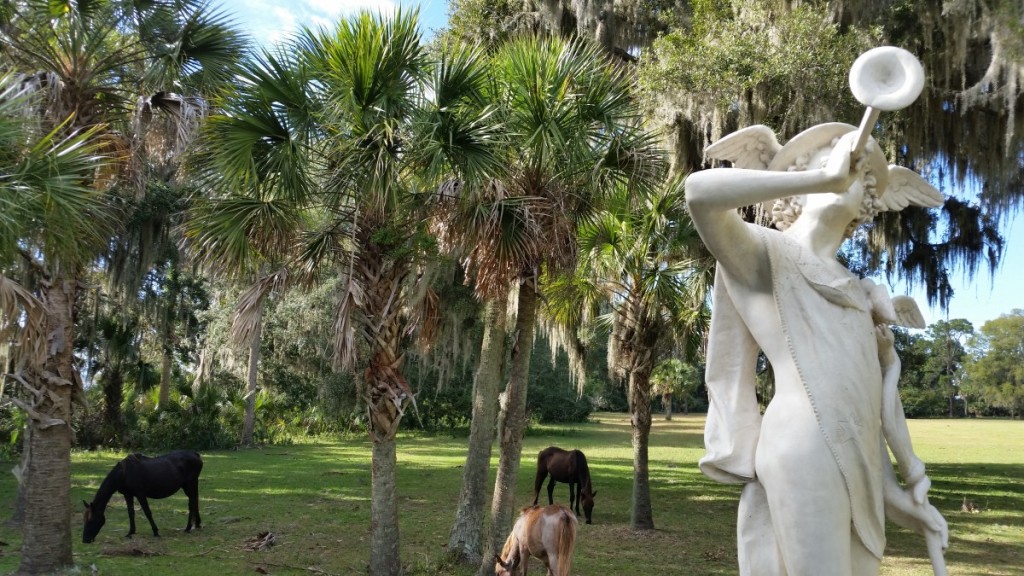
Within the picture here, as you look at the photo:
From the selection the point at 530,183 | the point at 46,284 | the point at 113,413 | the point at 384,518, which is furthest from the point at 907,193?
the point at 113,413

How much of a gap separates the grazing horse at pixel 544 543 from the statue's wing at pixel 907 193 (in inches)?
162

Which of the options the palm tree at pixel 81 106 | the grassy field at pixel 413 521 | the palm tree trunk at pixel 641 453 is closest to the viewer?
the palm tree at pixel 81 106

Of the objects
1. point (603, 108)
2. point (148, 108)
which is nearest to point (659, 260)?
point (603, 108)

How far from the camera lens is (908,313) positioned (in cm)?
331

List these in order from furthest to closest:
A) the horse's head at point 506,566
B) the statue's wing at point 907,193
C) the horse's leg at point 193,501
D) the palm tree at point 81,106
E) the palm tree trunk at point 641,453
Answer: the palm tree trunk at point 641,453 → the horse's leg at point 193,501 → the palm tree at point 81,106 → the horse's head at point 506,566 → the statue's wing at point 907,193

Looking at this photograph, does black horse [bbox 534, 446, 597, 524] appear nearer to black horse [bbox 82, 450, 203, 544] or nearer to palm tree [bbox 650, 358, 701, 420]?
black horse [bbox 82, 450, 203, 544]

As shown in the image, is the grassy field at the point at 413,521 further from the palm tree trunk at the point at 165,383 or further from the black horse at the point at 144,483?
the palm tree trunk at the point at 165,383

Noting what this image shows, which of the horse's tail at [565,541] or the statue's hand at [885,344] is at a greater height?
the statue's hand at [885,344]

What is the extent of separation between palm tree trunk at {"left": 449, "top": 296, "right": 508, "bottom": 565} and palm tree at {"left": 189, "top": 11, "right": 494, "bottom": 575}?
127 cm

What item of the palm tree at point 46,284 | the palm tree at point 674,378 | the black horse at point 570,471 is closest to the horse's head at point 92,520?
the palm tree at point 46,284

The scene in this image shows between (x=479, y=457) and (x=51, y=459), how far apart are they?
14.1 feet

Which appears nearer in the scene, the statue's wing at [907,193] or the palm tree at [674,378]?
the statue's wing at [907,193]

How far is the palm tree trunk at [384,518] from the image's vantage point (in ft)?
24.5

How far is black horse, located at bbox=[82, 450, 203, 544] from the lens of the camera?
32.4 ft
